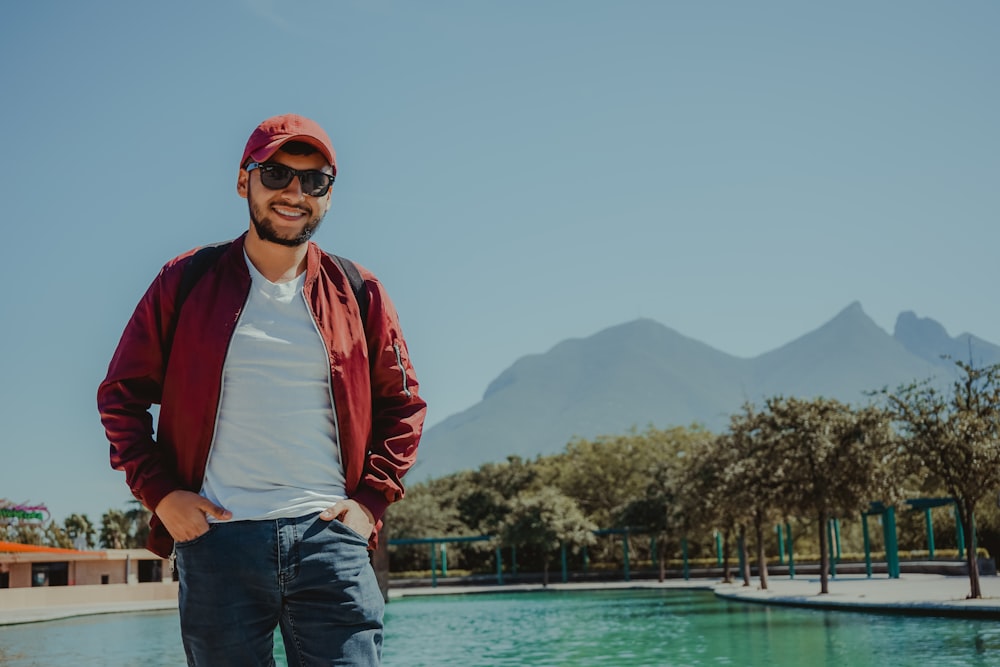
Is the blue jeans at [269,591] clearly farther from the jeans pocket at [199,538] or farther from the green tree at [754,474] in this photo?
the green tree at [754,474]

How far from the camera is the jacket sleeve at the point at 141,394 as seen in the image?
6.98 feet

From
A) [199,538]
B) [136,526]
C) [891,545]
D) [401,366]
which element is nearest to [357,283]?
[401,366]

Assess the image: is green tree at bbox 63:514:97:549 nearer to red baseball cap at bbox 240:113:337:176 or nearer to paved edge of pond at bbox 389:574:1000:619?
paved edge of pond at bbox 389:574:1000:619

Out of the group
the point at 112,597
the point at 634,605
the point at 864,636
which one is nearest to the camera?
the point at 864,636

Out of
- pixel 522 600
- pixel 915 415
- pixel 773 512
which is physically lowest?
pixel 522 600

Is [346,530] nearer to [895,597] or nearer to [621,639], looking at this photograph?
[621,639]

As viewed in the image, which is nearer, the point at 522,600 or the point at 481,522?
the point at 522,600

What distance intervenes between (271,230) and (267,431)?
46 cm

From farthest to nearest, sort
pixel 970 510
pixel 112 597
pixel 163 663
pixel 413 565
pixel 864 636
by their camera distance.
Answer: pixel 413 565 < pixel 112 597 < pixel 970 510 < pixel 864 636 < pixel 163 663

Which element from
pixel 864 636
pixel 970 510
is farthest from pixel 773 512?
pixel 864 636

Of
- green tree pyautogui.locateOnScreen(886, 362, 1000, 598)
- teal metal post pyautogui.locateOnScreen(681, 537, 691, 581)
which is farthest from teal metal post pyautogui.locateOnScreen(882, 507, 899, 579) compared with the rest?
green tree pyautogui.locateOnScreen(886, 362, 1000, 598)

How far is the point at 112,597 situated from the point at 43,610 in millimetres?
5327

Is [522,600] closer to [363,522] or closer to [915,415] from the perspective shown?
[915,415]

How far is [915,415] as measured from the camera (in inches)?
728
